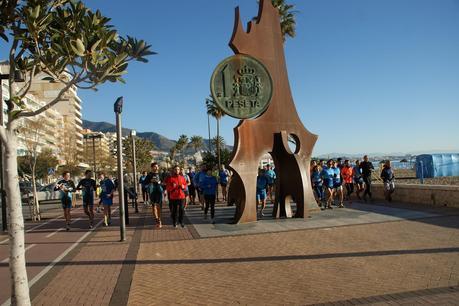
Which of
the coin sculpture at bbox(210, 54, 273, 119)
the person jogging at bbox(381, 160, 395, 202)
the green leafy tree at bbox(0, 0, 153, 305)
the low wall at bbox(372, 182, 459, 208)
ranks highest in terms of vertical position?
the coin sculpture at bbox(210, 54, 273, 119)

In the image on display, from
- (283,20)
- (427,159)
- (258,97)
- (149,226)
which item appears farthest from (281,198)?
(283,20)

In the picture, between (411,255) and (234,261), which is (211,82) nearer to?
(234,261)

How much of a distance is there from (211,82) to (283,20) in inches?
896

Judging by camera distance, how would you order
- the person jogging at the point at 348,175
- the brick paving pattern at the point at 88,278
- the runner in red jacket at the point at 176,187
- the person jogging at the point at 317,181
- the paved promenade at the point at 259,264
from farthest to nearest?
the person jogging at the point at 348,175
the person jogging at the point at 317,181
the runner in red jacket at the point at 176,187
the brick paving pattern at the point at 88,278
the paved promenade at the point at 259,264

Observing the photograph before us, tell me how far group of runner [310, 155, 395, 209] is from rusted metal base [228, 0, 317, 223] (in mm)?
1583

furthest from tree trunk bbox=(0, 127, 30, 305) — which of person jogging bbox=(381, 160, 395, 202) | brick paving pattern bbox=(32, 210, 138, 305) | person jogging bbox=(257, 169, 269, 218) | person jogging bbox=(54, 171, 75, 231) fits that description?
person jogging bbox=(381, 160, 395, 202)

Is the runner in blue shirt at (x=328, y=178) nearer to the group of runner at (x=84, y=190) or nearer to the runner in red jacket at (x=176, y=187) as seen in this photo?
the runner in red jacket at (x=176, y=187)

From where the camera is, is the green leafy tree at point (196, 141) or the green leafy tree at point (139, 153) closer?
the green leafy tree at point (139, 153)

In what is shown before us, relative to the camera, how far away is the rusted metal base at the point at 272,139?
11.8 metres

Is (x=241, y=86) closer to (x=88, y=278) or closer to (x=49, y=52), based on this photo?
(x=88, y=278)

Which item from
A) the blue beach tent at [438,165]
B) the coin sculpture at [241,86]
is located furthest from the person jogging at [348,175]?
the blue beach tent at [438,165]

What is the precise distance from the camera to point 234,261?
7.30 meters

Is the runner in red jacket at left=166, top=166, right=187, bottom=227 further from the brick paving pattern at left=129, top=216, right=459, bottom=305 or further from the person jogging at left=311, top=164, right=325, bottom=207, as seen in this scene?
the person jogging at left=311, top=164, right=325, bottom=207

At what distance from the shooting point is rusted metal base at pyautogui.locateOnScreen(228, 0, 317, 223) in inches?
464
